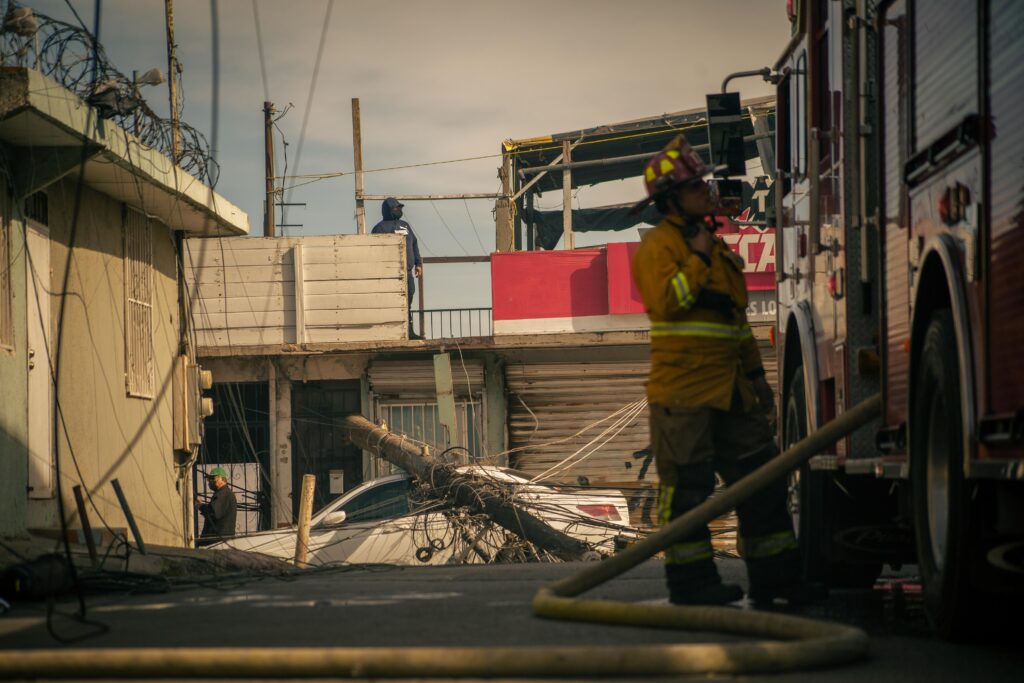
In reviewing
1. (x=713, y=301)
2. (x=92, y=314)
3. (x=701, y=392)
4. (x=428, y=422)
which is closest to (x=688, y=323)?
(x=713, y=301)

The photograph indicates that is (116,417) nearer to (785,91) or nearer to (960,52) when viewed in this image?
(785,91)

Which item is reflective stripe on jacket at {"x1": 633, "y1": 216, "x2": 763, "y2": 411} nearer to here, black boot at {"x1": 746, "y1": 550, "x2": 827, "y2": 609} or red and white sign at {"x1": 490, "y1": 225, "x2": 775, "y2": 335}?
black boot at {"x1": 746, "y1": 550, "x2": 827, "y2": 609}

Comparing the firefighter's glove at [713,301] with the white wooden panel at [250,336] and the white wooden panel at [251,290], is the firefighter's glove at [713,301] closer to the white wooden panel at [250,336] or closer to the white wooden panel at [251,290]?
the white wooden panel at [250,336]

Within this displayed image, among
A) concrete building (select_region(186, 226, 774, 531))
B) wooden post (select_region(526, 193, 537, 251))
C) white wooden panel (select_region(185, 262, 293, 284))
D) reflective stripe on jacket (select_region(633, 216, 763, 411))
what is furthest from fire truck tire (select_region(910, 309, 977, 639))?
wooden post (select_region(526, 193, 537, 251))

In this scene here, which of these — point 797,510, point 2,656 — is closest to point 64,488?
point 797,510

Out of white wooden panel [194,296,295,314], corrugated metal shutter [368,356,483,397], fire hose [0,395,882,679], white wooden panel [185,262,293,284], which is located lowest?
fire hose [0,395,882,679]

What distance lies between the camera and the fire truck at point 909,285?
14.2 ft

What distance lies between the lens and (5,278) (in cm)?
1127

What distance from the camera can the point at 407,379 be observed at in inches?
999

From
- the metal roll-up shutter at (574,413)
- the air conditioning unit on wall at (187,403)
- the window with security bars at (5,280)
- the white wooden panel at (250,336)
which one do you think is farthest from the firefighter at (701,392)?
the white wooden panel at (250,336)

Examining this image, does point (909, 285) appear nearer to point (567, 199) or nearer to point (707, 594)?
point (707, 594)

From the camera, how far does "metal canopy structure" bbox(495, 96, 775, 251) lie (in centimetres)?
2661

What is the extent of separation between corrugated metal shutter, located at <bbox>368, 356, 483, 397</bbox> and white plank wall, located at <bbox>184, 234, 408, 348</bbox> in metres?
0.58

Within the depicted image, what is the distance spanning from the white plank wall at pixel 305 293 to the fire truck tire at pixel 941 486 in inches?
811
